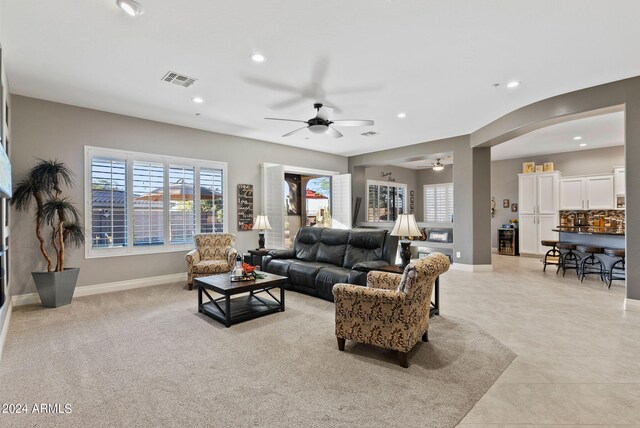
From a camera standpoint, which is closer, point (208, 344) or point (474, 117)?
point (208, 344)

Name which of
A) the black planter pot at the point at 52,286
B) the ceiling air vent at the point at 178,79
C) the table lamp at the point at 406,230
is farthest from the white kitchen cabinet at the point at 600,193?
the black planter pot at the point at 52,286

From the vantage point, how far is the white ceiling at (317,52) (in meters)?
2.69

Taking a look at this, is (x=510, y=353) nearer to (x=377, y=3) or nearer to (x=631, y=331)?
(x=631, y=331)

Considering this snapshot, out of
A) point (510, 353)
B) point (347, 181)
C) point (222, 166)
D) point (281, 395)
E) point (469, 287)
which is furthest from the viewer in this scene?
point (347, 181)

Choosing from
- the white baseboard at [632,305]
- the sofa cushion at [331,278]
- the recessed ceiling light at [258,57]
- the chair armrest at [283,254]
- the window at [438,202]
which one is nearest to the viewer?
the recessed ceiling light at [258,57]

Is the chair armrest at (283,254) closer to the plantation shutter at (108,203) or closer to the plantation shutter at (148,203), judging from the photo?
the plantation shutter at (148,203)

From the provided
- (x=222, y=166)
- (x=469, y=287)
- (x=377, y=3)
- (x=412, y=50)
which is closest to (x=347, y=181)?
(x=222, y=166)

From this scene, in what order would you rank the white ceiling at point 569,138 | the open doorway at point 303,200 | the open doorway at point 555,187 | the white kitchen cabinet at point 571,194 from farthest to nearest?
the open doorway at point 303,200, the white kitchen cabinet at point 571,194, the open doorway at point 555,187, the white ceiling at point 569,138

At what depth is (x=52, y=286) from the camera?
428cm

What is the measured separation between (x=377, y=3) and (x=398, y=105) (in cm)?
258

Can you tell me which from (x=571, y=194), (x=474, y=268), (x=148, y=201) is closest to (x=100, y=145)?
(x=148, y=201)

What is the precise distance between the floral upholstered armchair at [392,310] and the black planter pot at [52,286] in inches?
153

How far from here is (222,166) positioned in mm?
6555

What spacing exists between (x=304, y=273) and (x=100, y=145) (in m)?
3.84
